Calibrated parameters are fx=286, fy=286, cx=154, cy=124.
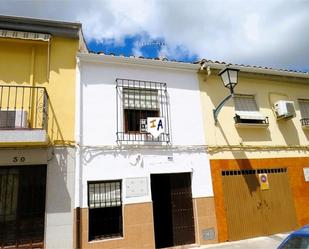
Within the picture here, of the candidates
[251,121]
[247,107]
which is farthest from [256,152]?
[247,107]

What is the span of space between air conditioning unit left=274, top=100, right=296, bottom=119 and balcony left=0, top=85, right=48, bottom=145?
7747 mm

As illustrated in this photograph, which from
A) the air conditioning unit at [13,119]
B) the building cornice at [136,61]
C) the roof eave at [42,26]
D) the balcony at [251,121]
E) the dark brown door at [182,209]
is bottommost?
the dark brown door at [182,209]

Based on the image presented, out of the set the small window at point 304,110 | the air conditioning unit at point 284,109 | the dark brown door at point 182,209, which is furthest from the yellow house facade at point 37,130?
the small window at point 304,110

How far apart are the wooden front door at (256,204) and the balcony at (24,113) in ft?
18.5

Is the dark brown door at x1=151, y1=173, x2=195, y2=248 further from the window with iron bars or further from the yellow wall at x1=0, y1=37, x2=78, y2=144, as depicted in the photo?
the yellow wall at x1=0, y1=37, x2=78, y2=144

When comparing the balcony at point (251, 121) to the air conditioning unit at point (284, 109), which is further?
the air conditioning unit at point (284, 109)

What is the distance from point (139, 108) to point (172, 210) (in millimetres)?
3163

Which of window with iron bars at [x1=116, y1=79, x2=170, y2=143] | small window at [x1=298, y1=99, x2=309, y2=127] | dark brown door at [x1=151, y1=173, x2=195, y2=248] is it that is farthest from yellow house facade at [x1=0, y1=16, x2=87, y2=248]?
small window at [x1=298, y1=99, x2=309, y2=127]

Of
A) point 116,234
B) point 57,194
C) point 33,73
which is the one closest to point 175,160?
point 116,234

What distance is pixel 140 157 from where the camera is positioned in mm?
8078

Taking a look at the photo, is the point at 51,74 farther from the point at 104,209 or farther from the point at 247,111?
the point at 247,111

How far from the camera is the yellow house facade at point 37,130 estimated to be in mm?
6820

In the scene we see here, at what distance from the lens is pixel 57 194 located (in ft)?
23.2

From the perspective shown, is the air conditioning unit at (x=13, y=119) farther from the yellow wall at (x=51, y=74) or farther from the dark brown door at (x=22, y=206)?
the dark brown door at (x=22, y=206)
